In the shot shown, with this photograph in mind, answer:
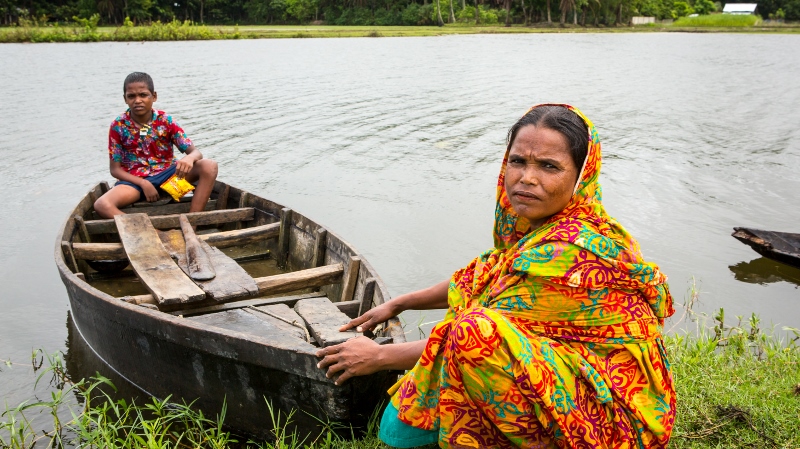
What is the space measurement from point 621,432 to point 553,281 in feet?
1.61

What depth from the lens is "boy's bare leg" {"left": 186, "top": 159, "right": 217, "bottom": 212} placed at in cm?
553

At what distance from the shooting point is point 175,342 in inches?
126

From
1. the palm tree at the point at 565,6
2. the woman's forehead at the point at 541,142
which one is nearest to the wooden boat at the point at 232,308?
the woman's forehead at the point at 541,142

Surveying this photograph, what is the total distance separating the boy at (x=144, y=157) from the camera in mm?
5387

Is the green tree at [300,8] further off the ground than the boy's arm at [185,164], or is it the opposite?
the green tree at [300,8]

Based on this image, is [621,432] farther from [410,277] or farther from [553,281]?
[410,277]

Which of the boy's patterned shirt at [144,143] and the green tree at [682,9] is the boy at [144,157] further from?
the green tree at [682,9]

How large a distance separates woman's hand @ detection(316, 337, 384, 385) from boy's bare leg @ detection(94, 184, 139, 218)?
11.0 feet

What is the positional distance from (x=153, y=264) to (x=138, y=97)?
170cm

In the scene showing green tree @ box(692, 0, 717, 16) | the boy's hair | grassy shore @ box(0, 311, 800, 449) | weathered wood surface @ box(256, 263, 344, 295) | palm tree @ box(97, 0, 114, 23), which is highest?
green tree @ box(692, 0, 717, 16)

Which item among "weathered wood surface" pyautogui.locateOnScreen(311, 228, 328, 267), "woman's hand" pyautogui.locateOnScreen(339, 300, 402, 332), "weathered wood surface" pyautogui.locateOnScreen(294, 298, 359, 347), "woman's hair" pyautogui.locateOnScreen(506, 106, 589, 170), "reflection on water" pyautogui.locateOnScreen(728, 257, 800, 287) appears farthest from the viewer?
"reflection on water" pyautogui.locateOnScreen(728, 257, 800, 287)

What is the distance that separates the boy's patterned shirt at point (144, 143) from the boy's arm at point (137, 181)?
0.07 meters

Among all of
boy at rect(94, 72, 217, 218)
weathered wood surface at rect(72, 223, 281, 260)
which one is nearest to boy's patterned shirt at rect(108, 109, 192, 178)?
boy at rect(94, 72, 217, 218)

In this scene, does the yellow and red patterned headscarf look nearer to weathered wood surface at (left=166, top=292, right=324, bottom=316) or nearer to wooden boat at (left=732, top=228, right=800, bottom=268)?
weathered wood surface at (left=166, top=292, right=324, bottom=316)
